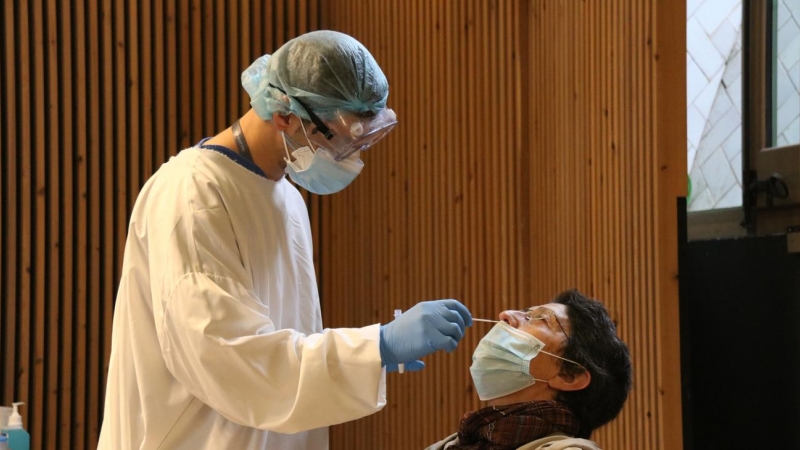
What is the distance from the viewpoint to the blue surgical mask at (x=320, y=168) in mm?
2328

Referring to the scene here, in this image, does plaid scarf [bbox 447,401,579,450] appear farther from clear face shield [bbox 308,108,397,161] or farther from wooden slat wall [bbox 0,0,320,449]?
wooden slat wall [bbox 0,0,320,449]

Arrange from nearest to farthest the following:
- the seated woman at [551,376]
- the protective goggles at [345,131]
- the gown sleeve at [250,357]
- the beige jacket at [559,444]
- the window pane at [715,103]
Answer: the gown sleeve at [250,357] → the beige jacket at [559,444] → the protective goggles at [345,131] → the seated woman at [551,376] → the window pane at [715,103]

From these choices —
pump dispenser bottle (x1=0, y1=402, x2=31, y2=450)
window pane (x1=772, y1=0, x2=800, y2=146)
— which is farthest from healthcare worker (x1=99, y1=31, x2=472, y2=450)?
window pane (x1=772, y1=0, x2=800, y2=146)

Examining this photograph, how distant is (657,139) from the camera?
3.14 m

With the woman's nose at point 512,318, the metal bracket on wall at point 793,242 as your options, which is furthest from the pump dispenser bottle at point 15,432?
the metal bracket on wall at point 793,242

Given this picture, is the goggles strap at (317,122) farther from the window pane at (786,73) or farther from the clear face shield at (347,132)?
the window pane at (786,73)

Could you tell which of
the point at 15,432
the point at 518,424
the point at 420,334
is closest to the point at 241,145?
the point at 420,334

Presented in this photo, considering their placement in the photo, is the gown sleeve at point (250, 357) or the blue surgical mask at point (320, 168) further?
the blue surgical mask at point (320, 168)

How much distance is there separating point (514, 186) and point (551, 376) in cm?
162

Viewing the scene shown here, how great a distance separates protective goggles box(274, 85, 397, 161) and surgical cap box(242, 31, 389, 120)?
0.06 ft

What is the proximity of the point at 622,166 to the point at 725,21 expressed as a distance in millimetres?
1576

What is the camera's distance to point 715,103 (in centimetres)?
448

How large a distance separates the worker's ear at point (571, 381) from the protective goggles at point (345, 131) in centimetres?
80

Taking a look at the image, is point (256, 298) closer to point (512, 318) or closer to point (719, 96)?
point (512, 318)
